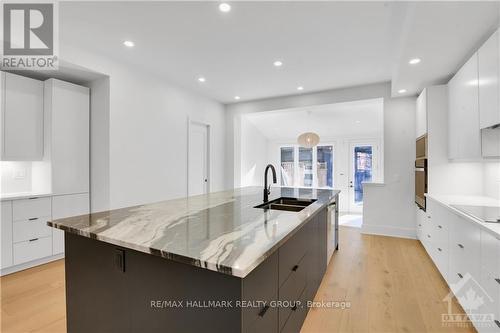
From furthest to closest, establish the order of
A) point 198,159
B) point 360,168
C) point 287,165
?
point 287,165 → point 360,168 → point 198,159

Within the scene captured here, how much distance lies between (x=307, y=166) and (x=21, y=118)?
6.65 meters

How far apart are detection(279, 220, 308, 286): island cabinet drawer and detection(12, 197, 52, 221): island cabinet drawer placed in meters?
3.21

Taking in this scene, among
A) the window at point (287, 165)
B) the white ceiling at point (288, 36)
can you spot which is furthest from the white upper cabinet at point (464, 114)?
the window at point (287, 165)

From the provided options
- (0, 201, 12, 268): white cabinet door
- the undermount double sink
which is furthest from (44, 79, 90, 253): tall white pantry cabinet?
the undermount double sink

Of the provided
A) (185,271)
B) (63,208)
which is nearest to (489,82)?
(185,271)

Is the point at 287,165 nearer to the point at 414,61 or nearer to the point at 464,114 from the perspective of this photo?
the point at 414,61

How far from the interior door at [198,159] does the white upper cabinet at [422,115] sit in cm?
385

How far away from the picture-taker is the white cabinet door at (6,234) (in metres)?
2.67

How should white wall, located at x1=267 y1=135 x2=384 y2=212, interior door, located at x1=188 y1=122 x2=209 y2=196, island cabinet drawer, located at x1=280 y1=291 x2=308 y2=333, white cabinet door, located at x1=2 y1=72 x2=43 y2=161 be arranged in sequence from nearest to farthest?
island cabinet drawer, located at x1=280 y1=291 x2=308 y2=333
white cabinet door, located at x1=2 y1=72 x2=43 y2=161
interior door, located at x1=188 y1=122 x2=209 y2=196
white wall, located at x1=267 y1=135 x2=384 y2=212

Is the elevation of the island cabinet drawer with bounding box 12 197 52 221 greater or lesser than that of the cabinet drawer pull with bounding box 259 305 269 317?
greater

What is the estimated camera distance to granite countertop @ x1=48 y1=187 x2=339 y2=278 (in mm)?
904

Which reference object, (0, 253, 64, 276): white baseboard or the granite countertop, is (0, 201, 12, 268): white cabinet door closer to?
(0, 253, 64, 276): white baseboard

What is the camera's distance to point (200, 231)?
1230mm

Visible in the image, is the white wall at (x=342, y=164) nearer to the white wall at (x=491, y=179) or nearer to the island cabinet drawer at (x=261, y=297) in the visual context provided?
the white wall at (x=491, y=179)
